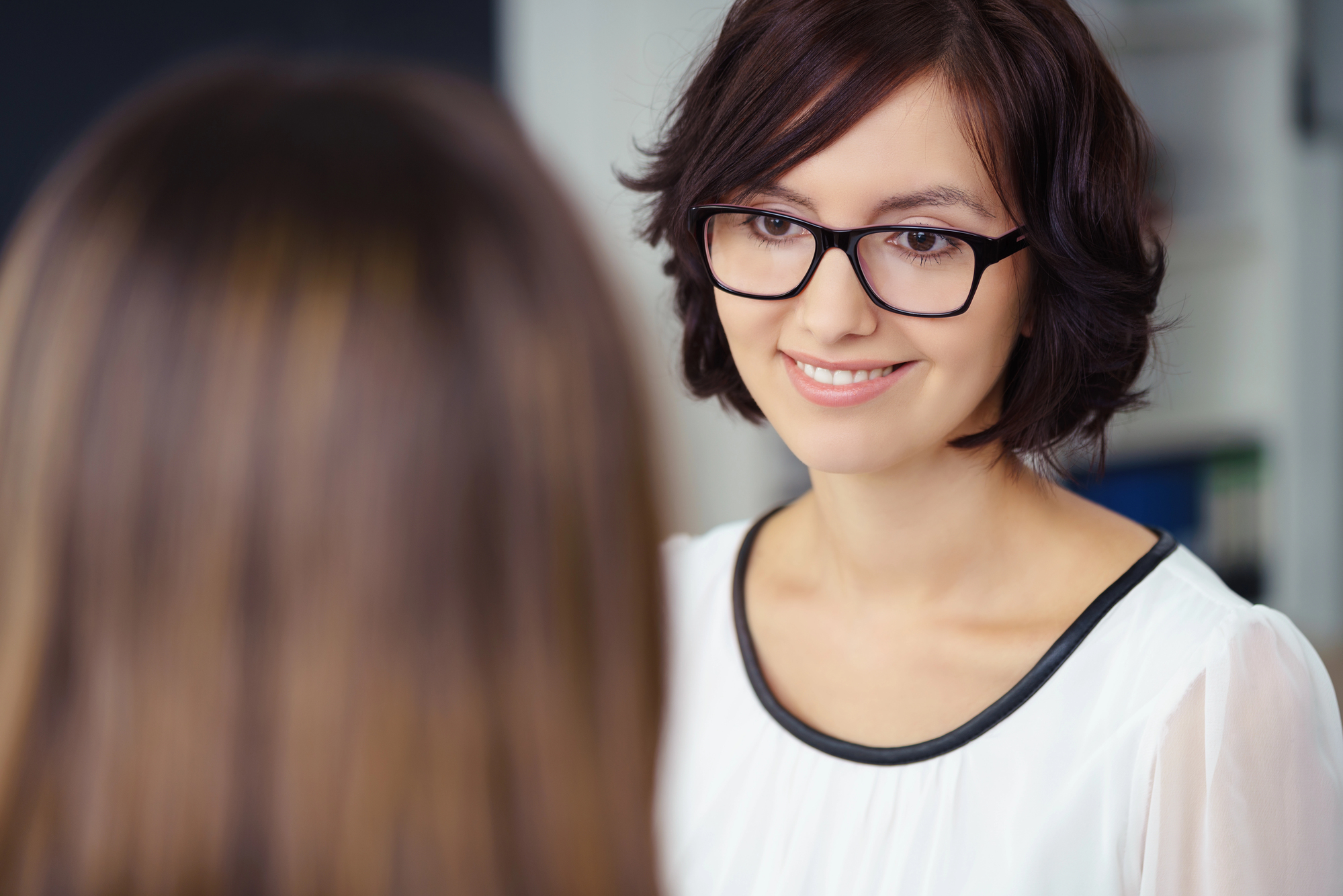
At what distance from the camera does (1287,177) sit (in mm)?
2742

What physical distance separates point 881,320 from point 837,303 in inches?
1.9

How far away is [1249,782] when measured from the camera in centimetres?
90

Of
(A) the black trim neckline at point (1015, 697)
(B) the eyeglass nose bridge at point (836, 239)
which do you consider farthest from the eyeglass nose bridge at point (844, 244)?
(A) the black trim neckline at point (1015, 697)

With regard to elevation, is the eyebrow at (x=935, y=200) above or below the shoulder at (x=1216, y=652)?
above

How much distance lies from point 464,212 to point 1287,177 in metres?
2.82

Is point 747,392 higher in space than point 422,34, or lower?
lower

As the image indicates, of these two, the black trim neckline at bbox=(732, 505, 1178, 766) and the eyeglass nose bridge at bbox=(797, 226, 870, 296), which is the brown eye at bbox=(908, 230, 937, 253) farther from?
the black trim neckline at bbox=(732, 505, 1178, 766)

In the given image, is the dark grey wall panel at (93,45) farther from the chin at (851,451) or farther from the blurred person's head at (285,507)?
the blurred person's head at (285,507)

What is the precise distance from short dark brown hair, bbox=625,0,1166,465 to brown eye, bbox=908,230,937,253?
7 centimetres

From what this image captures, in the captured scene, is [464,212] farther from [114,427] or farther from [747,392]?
[747,392]

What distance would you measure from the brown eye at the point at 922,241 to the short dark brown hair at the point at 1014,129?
69 millimetres

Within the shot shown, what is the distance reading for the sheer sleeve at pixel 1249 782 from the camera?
0.90 meters

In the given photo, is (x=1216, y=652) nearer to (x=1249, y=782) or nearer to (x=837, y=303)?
(x=1249, y=782)

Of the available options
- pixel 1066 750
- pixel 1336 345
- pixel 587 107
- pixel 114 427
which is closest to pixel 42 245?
pixel 114 427
